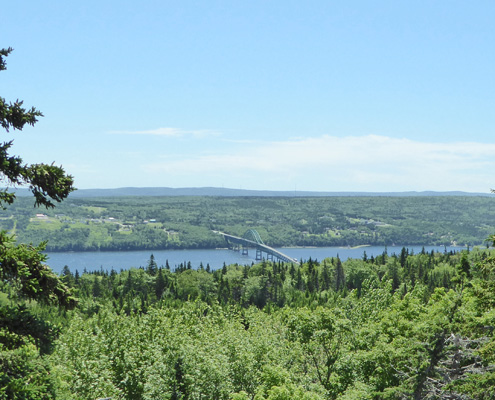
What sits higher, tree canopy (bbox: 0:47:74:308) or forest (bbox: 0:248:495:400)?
tree canopy (bbox: 0:47:74:308)

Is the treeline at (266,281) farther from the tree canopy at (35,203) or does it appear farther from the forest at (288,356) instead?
the tree canopy at (35,203)

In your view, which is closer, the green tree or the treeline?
the green tree

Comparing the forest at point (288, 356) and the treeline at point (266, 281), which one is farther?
the treeline at point (266, 281)

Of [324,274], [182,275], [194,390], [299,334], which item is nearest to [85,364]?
[194,390]

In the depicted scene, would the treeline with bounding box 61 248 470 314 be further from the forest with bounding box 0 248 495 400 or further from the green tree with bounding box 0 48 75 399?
the green tree with bounding box 0 48 75 399

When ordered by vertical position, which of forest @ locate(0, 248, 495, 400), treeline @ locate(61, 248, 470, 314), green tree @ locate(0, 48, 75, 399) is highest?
green tree @ locate(0, 48, 75, 399)

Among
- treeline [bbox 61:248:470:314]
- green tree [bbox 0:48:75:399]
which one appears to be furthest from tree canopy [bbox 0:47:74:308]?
treeline [bbox 61:248:470:314]

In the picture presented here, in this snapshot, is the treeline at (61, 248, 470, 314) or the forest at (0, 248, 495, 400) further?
the treeline at (61, 248, 470, 314)

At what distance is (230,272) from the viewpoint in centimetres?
16850

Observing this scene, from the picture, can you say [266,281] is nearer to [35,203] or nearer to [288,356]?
[288,356]

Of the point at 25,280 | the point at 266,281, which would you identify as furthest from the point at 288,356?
the point at 266,281

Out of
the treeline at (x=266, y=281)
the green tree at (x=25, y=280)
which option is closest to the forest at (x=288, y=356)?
the green tree at (x=25, y=280)

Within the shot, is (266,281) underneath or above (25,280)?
underneath

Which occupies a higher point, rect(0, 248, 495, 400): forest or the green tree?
the green tree
